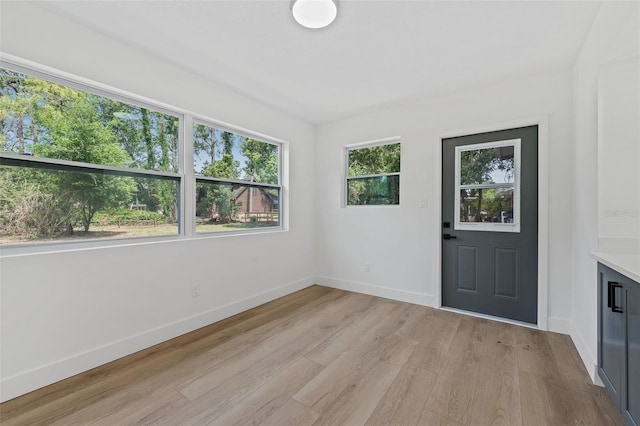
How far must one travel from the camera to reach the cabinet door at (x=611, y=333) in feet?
4.62

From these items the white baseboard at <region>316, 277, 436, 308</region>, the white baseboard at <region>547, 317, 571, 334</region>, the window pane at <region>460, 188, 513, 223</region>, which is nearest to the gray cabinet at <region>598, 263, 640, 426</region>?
the white baseboard at <region>547, 317, 571, 334</region>

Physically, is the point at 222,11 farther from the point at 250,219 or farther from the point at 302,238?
the point at 302,238

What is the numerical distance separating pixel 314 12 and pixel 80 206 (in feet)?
7.50

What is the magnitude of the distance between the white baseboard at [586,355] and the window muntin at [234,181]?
335 cm

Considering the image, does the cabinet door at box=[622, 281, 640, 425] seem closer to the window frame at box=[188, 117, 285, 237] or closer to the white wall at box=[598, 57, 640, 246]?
the white wall at box=[598, 57, 640, 246]

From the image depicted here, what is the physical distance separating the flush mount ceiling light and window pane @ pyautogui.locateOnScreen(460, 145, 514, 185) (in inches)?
85.9

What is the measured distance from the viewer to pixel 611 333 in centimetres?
152

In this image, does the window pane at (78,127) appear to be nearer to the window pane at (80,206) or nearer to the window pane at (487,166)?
the window pane at (80,206)

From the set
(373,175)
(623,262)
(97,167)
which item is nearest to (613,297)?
(623,262)

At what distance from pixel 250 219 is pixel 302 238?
954 millimetres

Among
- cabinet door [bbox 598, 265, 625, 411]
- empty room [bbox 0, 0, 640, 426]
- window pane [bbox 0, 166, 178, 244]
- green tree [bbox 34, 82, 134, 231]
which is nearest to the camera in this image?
cabinet door [bbox 598, 265, 625, 411]

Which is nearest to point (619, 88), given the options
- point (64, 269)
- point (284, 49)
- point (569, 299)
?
point (569, 299)

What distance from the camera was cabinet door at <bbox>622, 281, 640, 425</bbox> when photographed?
1226 mm

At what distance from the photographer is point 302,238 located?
407 centimetres
